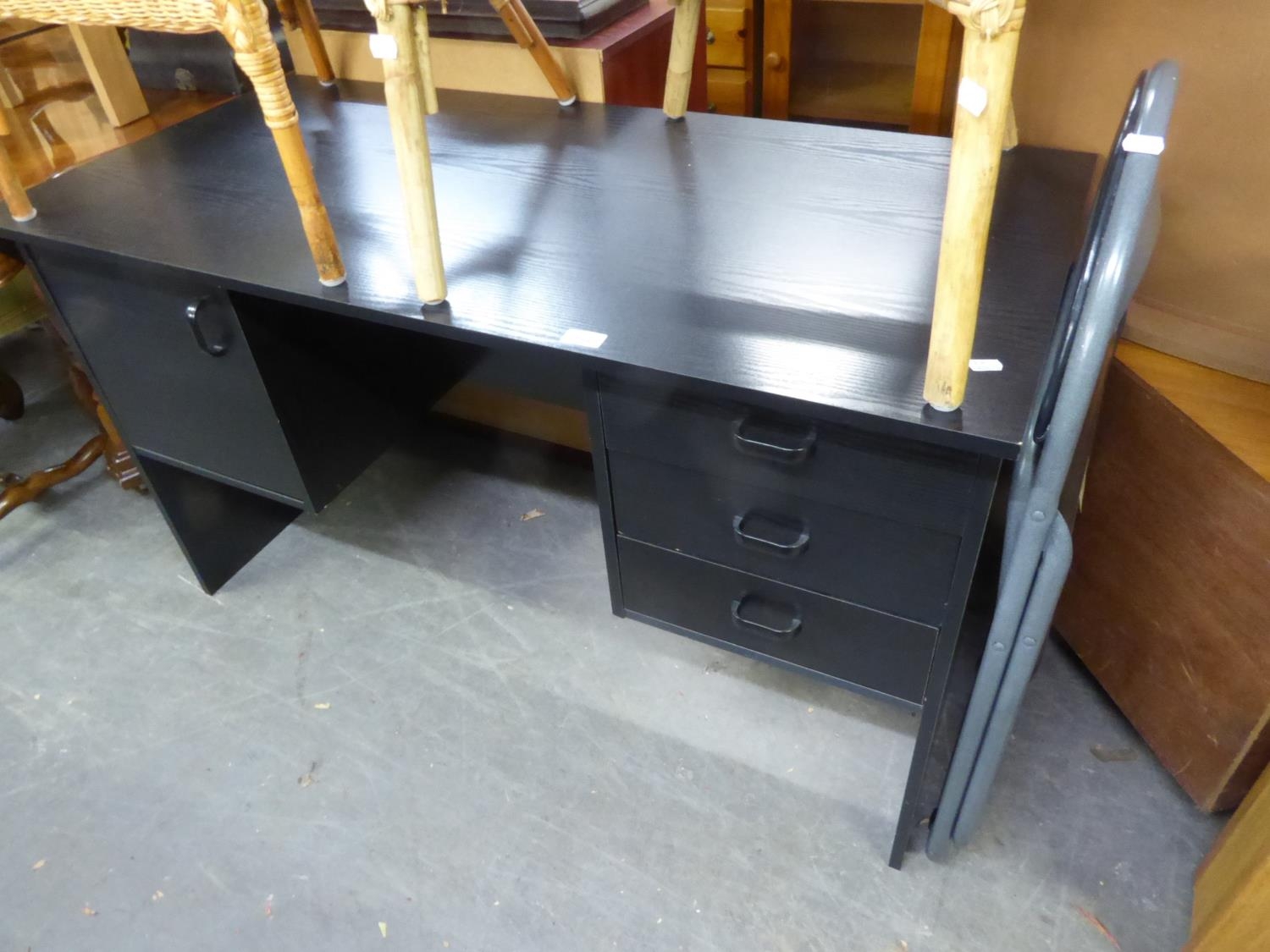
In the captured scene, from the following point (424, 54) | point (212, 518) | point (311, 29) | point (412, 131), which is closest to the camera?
point (412, 131)

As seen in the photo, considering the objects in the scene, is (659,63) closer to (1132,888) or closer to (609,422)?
(609,422)

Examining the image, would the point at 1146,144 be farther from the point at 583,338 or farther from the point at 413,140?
the point at 413,140

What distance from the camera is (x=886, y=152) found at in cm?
112

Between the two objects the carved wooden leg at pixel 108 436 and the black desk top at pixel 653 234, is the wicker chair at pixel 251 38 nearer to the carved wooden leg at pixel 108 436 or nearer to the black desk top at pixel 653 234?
the black desk top at pixel 653 234

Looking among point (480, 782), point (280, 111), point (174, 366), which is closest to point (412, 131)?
point (280, 111)

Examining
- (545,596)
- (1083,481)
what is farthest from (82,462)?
(1083,481)

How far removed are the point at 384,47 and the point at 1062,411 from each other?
647mm

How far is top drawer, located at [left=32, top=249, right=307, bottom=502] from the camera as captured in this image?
1.09 metres

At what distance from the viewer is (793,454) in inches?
32.3

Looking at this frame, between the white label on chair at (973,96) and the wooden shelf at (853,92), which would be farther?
the wooden shelf at (853,92)

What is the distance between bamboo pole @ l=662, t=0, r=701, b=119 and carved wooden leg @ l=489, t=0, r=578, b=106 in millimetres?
170

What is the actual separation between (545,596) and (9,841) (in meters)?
0.86

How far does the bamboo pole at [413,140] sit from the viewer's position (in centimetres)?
77

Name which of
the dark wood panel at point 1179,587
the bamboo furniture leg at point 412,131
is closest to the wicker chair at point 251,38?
the bamboo furniture leg at point 412,131
